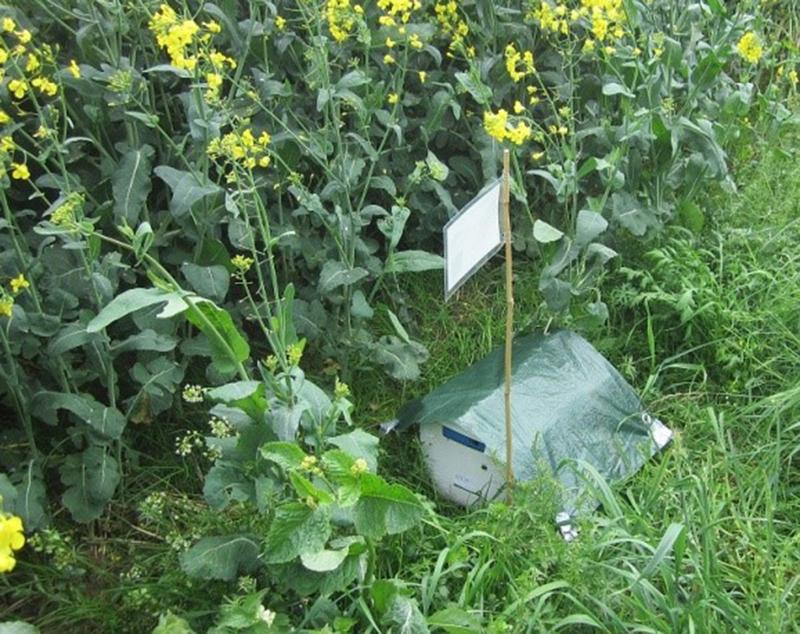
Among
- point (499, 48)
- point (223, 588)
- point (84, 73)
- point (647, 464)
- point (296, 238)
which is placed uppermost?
point (84, 73)

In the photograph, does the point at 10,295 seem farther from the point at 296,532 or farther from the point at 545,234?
the point at 545,234

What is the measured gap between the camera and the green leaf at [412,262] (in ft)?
8.91

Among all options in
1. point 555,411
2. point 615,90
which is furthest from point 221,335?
point 615,90

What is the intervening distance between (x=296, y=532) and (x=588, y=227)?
134 cm

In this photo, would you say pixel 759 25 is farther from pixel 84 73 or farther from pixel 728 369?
pixel 84 73

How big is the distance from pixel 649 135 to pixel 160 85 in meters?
1.46

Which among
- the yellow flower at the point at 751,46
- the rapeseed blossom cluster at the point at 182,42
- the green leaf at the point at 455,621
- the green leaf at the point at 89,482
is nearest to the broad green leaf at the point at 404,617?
the green leaf at the point at 455,621

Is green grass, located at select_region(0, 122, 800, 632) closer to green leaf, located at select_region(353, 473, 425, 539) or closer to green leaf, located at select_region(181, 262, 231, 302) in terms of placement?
green leaf, located at select_region(353, 473, 425, 539)

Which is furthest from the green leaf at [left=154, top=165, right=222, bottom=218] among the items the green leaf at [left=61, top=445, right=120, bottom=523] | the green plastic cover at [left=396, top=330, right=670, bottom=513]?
the green plastic cover at [left=396, top=330, right=670, bottom=513]

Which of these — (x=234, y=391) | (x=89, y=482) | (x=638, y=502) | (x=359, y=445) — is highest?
(x=234, y=391)

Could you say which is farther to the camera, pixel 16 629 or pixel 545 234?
pixel 545 234

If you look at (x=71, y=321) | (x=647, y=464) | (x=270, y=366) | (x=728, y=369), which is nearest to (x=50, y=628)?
(x=71, y=321)

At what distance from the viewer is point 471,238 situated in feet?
7.33

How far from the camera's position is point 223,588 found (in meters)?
2.09
